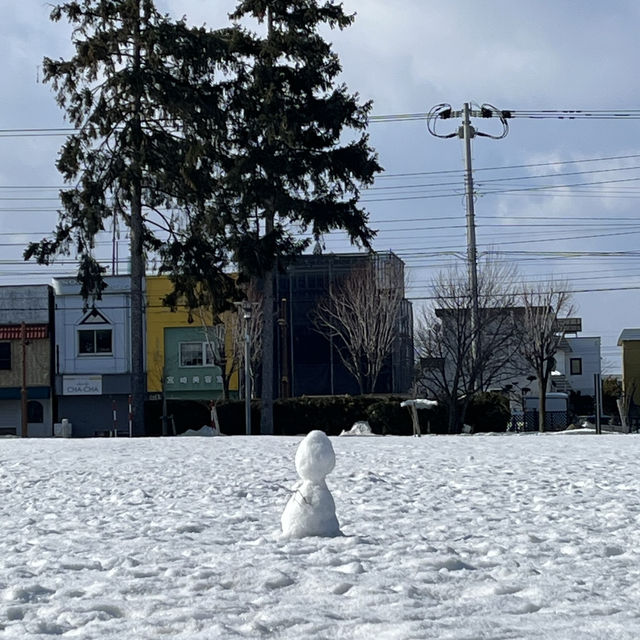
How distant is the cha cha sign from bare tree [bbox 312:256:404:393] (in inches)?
418

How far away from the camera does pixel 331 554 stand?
8.55 meters

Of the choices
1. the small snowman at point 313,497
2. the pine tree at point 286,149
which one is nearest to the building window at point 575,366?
the pine tree at point 286,149

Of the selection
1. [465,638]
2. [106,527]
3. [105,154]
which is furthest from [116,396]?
[465,638]

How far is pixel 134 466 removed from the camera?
17438 mm

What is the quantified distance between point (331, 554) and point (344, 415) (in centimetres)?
3178

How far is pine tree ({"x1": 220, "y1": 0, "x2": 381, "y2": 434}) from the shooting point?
3356 cm

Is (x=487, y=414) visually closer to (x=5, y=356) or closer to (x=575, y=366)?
(x=5, y=356)

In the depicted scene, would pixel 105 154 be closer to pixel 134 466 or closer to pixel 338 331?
pixel 134 466

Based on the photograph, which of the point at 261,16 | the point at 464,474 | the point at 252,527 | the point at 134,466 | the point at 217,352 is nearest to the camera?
the point at 252,527

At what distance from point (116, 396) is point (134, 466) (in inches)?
1461

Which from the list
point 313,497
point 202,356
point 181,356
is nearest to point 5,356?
point 181,356

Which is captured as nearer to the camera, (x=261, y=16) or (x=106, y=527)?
(x=106, y=527)

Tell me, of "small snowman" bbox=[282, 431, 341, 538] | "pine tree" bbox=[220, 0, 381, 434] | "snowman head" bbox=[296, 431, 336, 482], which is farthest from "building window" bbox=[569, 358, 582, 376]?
"snowman head" bbox=[296, 431, 336, 482]

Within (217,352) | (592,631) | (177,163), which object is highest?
(177,163)
